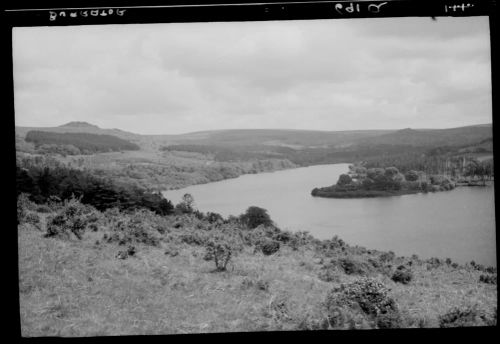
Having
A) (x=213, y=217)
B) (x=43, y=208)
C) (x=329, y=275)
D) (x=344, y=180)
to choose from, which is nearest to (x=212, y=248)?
(x=213, y=217)

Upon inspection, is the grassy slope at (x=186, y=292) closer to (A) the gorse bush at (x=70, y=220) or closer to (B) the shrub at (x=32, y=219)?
(B) the shrub at (x=32, y=219)

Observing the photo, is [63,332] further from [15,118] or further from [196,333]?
[15,118]

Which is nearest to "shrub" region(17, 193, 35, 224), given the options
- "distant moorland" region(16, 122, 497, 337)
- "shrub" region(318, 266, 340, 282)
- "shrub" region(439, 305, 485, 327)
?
"distant moorland" region(16, 122, 497, 337)

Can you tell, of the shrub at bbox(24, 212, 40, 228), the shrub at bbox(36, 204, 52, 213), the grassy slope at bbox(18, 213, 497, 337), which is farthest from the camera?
the shrub at bbox(36, 204, 52, 213)

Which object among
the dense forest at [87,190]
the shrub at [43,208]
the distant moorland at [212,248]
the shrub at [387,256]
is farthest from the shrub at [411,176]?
the shrub at [43,208]

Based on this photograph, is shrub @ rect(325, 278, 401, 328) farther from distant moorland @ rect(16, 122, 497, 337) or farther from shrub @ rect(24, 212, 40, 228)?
shrub @ rect(24, 212, 40, 228)
